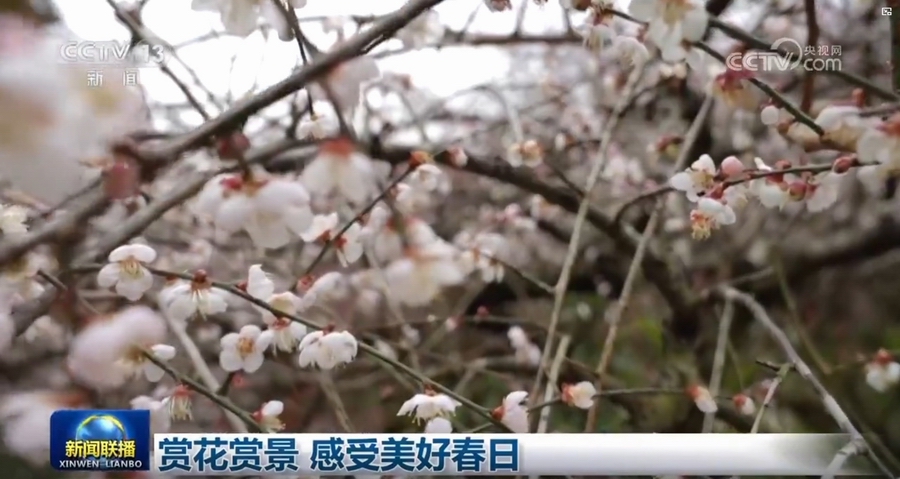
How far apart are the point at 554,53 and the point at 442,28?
27 cm

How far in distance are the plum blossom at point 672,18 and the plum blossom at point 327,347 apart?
33 centimetres

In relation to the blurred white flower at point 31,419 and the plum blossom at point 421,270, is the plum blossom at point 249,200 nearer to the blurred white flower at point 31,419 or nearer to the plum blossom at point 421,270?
the plum blossom at point 421,270

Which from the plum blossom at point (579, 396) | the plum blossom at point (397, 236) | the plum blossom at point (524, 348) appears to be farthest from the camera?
the plum blossom at point (524, 348)

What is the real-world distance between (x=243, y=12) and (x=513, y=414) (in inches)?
15.2

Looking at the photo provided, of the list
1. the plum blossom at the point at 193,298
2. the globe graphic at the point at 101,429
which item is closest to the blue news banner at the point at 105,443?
the globe graphic at the point at 101,429

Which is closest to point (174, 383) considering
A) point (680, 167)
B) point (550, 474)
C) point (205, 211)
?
point (205, 211)

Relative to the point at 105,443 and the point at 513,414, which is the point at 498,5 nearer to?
the point at 513,414

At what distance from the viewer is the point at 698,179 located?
0.63 metres

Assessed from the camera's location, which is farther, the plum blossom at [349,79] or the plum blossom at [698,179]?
the plum blossom at [698,179]

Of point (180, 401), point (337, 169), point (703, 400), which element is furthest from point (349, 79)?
point (703, 400)

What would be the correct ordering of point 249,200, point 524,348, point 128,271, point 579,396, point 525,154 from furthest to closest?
1. point 524,348
2. point 525,154
3. point 579,396
4. point 128,271
5. point 249,200

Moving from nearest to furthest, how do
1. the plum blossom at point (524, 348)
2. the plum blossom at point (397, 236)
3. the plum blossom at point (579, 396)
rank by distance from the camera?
the plum blossom at point (397, 236) → the plum blossom at point (579, 396) → the plum blossom at point (524, 348)

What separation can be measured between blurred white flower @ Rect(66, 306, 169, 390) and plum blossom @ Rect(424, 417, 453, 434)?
0.74 ft

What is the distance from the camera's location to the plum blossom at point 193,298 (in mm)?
583
